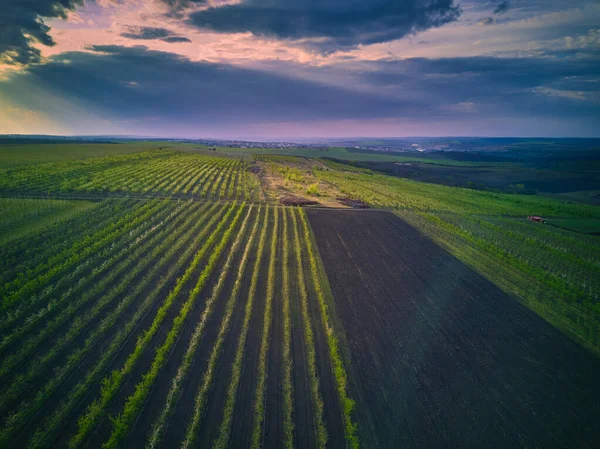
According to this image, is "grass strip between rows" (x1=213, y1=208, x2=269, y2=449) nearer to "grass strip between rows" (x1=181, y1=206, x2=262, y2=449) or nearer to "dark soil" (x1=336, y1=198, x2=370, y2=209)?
"grass strip between rows" (x1=181, y1=206, x2=262, y2=449)

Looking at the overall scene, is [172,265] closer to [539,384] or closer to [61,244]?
[61,244]

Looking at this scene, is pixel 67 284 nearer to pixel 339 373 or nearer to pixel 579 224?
pixel 339 373

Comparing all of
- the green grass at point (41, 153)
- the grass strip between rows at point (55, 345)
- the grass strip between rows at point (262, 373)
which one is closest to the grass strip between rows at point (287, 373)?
the grass strip between rows at point (262, 373)

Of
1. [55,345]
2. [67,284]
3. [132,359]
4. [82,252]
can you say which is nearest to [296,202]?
[82,252]

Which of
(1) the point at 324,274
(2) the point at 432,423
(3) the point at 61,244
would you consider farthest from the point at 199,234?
(2) the point at 432,423

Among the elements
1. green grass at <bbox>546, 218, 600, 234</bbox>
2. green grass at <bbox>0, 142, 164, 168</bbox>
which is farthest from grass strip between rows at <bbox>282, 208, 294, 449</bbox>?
green grass at <bbox>0, 142, 164, 168</bbox>
